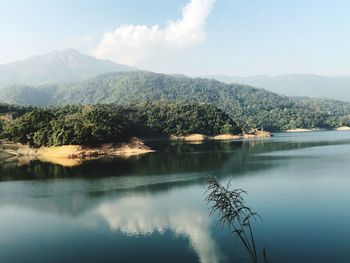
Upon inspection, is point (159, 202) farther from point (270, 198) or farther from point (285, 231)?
point (285, 231)

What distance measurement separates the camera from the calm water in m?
25.4

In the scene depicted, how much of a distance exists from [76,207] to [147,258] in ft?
54.2

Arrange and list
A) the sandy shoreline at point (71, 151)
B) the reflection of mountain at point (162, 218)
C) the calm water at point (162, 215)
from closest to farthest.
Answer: the calm water at point (162, 215)
the reflection of mountain at point (162, 218)
the sandy shoreline at point (71, 151)

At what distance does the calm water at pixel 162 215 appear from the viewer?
2544 cm

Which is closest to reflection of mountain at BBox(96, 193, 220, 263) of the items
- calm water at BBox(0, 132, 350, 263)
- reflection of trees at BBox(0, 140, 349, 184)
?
calm water at BBox(0, 132, 350, 263)

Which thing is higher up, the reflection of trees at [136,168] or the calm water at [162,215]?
the reflection of trees at [136,168]

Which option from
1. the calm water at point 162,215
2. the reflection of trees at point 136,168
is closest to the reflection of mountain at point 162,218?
the calm water at point 162,215

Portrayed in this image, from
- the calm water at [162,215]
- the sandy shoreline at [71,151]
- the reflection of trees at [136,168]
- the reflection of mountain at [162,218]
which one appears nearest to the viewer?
the calm water at [162,215]

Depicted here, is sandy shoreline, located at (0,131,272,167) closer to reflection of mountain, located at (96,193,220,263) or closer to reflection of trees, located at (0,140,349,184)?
reflection of trees, located at (0,140,349,184)

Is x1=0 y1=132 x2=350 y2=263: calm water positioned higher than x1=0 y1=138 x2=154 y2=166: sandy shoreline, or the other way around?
x1=0 y1=138 x2=154 y2=166: sandy shoreline

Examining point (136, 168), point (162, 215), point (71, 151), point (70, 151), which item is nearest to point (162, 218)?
point (162, 215)

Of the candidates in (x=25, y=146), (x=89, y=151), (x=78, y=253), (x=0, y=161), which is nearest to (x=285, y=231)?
(x=78, y=253)

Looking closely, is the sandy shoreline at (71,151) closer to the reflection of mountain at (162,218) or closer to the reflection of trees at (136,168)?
the reflection of trees at (136,168)

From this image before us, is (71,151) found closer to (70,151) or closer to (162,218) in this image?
(70,151)
